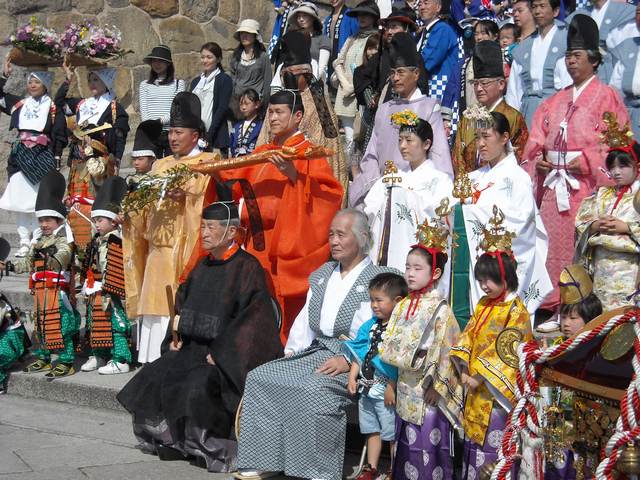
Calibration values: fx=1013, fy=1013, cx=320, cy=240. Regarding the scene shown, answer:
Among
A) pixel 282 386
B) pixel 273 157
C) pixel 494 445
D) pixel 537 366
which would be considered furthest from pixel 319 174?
pixel 537 366

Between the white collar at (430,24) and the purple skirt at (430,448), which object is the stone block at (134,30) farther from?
the purple skirt at (430,448)

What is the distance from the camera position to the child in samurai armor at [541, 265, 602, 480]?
411 centimetres

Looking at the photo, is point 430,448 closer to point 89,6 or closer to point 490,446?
point 490,446

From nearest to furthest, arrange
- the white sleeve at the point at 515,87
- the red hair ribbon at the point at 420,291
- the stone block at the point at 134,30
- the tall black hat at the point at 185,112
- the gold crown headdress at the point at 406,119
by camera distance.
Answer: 1. the red hair ribbon at the point at 420,291
2. the gold crown headdress at the point at 406,119
3. the tall black hat at the point at 185,112
4. the white sleeve at the point at 515,87
5. the stone block at the point at 134,30

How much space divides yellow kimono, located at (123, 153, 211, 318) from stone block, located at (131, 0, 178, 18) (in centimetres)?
602

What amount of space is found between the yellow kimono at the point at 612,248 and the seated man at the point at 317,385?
4.36 ft

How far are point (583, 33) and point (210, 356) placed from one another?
349 cm

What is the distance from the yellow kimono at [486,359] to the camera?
515 centimetres

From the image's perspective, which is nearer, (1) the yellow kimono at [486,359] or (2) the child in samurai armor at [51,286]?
(1) the yellow kimono at [486,359]

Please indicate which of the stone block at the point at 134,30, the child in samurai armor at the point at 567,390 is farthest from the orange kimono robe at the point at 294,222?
the stone block at the point at 134,30

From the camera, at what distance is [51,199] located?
26.7 ft

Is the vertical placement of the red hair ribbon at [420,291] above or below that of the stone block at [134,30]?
below

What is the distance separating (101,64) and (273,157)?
193 inches

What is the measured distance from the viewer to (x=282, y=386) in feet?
19.2
